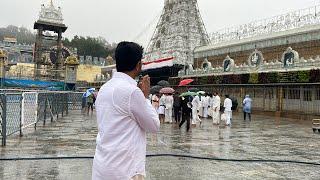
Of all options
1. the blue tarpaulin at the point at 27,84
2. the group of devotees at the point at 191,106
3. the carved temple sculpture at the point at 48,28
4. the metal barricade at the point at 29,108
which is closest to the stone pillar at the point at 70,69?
the blue tarpaulin at the point at 27,84

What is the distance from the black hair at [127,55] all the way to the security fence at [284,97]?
23515 mm

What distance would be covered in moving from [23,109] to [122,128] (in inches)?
435

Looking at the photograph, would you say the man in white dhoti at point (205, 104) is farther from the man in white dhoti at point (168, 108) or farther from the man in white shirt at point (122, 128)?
the man in white shirt at point (122, 128)

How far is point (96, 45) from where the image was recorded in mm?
95625

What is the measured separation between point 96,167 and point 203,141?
33.8ft

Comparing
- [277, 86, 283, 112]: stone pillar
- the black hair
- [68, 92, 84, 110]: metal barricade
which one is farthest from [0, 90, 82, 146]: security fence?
[277, 86, 283, 112]: stone pillar

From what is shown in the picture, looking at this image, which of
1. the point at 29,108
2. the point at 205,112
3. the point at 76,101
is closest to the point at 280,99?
the point at 205,112

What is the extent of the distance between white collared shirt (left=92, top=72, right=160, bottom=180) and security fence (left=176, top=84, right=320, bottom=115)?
23631 mm

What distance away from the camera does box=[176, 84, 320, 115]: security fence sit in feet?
83.9

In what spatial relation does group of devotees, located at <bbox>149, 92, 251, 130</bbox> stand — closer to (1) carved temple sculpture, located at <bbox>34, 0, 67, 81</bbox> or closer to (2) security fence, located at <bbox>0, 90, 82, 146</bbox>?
(2) security fence, located at <bbox>0, 90, 82, 146</bbox>

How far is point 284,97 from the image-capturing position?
1096 inches

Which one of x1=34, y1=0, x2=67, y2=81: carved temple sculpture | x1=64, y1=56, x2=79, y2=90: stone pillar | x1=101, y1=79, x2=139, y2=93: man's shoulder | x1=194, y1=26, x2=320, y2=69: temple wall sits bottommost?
x1=101, y1=79, x2=139, y2=93: man's shoulder

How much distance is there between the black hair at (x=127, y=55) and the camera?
10.5 feet

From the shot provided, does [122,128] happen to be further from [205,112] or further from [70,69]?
[70,69]
